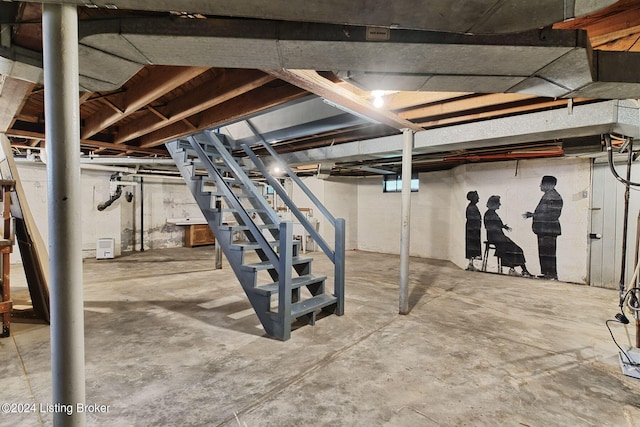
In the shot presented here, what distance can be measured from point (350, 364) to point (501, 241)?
14.8 ft

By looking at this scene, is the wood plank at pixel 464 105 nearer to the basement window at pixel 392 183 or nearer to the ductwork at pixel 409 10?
the ductwork at pixel 409 10

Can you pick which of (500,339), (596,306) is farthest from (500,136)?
(596,306)

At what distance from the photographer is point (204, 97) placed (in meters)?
2.54

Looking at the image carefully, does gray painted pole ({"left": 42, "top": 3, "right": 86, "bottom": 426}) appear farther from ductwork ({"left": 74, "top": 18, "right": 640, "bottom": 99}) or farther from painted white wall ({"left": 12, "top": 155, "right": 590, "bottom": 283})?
painted white wall ({"left": 12, "top": 155, "right": 590, "bottom": 283})

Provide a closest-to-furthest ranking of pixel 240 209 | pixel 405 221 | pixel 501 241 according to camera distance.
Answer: pixel 240 209 → pixel 405 221 → pixel 501 241

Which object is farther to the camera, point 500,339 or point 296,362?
point 500,339

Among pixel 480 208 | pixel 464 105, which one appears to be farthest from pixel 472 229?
pixel 464 105

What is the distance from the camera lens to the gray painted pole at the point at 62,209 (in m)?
0.95

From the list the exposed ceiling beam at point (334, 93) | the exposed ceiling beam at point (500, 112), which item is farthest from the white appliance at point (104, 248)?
the exposed ceiling beam at point (500, 112)

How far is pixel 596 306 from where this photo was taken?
371cm

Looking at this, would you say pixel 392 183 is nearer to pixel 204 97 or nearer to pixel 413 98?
pixel 413 98

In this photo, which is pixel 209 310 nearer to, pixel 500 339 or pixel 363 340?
pixel 363 340

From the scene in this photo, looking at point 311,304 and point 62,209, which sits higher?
point 62,209

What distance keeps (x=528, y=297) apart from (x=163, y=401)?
448 cm
